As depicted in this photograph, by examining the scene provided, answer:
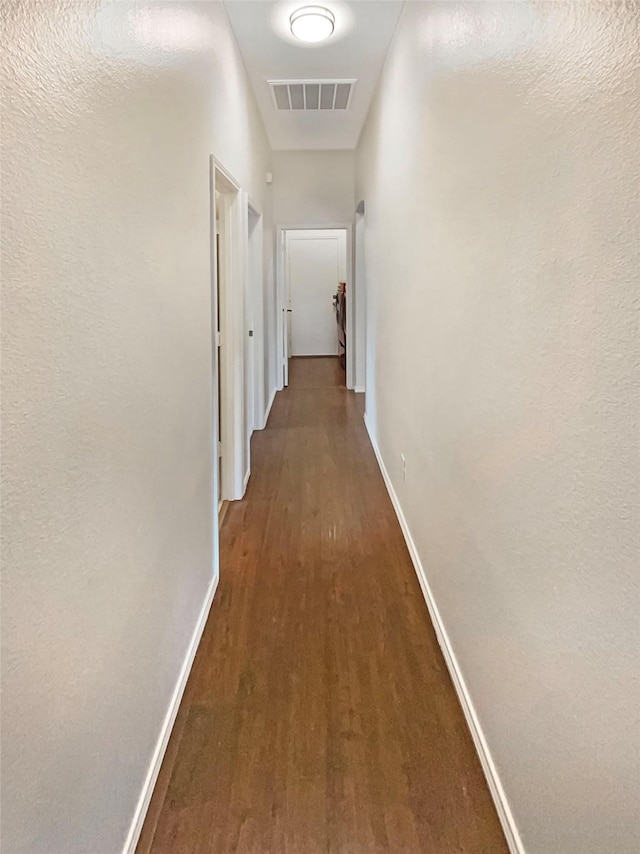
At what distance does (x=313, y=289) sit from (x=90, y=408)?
918 cm

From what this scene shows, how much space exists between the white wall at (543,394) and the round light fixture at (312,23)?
1.01 meters

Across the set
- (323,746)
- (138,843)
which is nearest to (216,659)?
(323,746)

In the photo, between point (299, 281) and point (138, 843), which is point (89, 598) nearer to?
point (138, 843)

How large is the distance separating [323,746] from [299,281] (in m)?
8.94

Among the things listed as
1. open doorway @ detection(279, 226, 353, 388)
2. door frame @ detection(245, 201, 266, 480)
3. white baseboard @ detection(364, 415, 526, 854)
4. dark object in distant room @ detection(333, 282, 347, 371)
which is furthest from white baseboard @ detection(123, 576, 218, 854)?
Result: open doorway @ detection(279, 226, 353, 388)

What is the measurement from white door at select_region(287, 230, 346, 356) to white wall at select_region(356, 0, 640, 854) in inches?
307

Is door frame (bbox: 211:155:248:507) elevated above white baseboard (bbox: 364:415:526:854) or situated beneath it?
elevated above

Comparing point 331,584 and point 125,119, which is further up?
point 125,119

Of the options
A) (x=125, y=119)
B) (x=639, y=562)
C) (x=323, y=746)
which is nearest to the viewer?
(x=639, y=562)

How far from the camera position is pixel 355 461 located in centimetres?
444

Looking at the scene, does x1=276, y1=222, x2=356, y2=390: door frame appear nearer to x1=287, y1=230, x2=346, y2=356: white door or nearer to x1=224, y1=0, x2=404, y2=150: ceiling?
x1=224, y1=0, x2=404, y2=150: ceiling

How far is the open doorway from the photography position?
987cm

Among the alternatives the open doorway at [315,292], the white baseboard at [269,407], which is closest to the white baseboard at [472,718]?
the white baseboard at [269,407]

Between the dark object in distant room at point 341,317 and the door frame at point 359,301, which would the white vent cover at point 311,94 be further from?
the dark object in distant room at point 341,317
